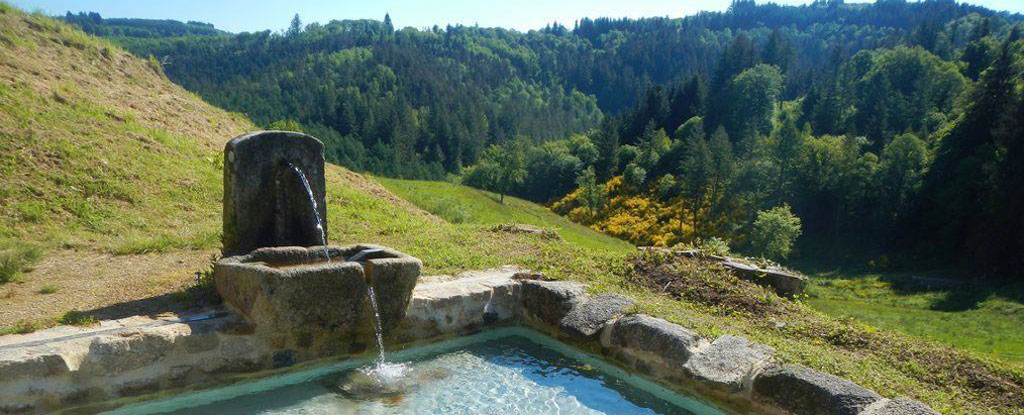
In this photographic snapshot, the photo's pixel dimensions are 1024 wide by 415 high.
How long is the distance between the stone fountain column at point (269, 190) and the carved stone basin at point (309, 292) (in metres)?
0.80

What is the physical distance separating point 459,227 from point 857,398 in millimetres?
11984

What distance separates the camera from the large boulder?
6.88 metres

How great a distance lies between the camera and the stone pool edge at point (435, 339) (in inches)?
265

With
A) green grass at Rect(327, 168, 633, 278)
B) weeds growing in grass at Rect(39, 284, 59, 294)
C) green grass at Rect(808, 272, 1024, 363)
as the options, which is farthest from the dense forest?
weeds growing in grass at Rect(39, 284, 59, 294)

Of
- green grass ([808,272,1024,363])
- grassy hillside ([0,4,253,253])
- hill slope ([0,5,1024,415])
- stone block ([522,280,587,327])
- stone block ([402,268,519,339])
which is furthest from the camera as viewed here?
green grass ([808,272,1024,363])

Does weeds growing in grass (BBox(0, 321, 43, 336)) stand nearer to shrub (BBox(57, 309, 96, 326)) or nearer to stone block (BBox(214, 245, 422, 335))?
shrub (BBox(57, 309, 96, 326))

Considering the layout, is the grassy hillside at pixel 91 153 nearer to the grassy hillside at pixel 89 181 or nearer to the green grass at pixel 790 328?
the grassy hillside at pixel 89 181

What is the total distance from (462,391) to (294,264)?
321 cm

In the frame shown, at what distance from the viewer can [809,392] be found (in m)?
7.14

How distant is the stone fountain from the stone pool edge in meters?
0.39

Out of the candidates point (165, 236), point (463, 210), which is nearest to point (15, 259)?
point (165, 236)

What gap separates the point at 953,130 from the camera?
56719mm

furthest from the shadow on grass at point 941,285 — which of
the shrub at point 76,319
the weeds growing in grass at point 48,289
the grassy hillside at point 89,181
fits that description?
the weeds growing in grass at point 48,289

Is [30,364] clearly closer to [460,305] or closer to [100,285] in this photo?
[100,285]
